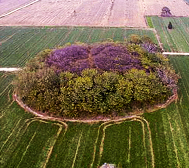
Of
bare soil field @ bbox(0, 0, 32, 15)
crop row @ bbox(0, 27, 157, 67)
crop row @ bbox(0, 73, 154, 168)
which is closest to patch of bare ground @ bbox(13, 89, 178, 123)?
crop row @ bbox(0, 73, 154, 168)

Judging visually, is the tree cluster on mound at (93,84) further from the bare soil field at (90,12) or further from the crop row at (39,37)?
the bare soil field at (90,12)

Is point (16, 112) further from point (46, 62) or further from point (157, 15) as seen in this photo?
point (157, 15)

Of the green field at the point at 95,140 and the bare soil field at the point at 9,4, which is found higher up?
the bare soil field at the point at 9,4

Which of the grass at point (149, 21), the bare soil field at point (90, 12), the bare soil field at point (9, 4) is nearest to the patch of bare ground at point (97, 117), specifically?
the grass at point (149, 21)

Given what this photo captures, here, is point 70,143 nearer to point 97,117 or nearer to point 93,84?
point 97,117

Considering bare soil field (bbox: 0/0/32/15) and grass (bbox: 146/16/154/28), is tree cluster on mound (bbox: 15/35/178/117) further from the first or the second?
bare soil field (bbox: 0/0/32/15)
